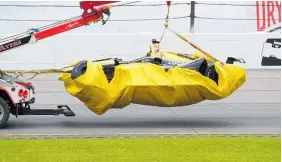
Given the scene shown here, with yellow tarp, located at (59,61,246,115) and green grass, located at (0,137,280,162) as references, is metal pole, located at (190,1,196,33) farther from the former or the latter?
green grass, located at (0,137,280,162)

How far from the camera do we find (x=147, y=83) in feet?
38.3

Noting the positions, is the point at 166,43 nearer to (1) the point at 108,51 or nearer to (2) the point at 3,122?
(1) the point at 108,51

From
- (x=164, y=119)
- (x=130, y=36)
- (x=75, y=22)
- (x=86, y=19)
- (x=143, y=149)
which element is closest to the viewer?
(x=143, y=149)

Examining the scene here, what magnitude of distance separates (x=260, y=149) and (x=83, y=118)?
4.40 meters

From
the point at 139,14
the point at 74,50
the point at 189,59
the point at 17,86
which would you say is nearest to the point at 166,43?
the point at 139,14

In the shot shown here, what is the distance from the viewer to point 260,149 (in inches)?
380

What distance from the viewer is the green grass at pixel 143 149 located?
29.5ft

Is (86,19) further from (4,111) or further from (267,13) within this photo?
(267,13)

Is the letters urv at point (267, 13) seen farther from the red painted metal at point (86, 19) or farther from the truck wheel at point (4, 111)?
the truck wheel at point (4, 111)

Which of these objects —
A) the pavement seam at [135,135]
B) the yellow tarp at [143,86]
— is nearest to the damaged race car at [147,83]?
the yellow tarp at [143,86]

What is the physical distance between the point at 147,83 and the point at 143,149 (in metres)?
2.28

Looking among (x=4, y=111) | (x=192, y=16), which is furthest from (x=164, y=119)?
(x=192, y=16)

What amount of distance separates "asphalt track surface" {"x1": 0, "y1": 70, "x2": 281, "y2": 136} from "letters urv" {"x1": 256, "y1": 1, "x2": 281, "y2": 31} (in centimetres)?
649

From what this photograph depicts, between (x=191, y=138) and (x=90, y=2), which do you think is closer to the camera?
(x=191, y=138)
